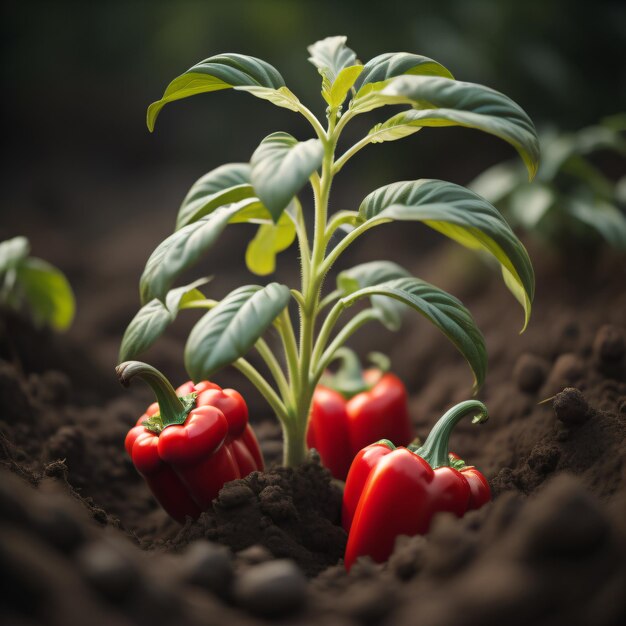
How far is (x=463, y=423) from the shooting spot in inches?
75.5

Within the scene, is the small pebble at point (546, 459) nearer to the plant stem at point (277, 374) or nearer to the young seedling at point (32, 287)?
the plant stem at point (277, 374)

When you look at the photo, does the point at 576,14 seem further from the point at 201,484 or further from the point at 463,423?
the point at 201,484

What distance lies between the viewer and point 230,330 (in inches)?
45.4

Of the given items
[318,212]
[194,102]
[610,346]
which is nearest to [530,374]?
[610,346]

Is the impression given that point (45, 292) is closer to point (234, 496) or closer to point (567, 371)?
point (234, 496)

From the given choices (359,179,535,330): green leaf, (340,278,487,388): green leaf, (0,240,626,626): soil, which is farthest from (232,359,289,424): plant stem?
(359,179,535,330): green leaf

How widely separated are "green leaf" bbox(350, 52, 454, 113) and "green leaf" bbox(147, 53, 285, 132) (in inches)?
7.0

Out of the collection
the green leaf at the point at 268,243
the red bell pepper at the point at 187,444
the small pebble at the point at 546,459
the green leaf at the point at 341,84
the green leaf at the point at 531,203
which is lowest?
the small pebble at the point at 546,459

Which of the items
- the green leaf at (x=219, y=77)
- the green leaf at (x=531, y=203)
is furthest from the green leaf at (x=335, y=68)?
the green leaf at (x=531, y=203)

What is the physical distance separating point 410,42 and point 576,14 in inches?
27.4

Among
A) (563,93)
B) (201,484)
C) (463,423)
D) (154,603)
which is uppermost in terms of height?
(563,93)

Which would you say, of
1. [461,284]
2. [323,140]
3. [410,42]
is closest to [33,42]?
[410,42]

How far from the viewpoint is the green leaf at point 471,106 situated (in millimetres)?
1168

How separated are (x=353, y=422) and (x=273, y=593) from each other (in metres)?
0.89
